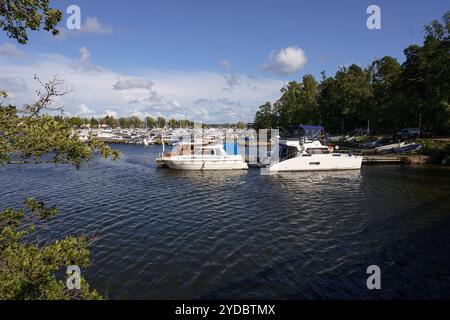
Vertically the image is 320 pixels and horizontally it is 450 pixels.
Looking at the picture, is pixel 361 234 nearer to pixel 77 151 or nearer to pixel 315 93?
pixel 77 151

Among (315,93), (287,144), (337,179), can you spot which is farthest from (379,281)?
(315,93)

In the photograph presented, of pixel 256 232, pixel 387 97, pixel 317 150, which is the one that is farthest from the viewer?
pixel 387 97

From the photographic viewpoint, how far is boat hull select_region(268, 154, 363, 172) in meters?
44.1

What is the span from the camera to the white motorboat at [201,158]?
4566 centimetres

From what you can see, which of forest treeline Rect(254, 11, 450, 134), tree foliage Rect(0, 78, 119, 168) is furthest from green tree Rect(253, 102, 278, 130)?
tree foliage Rect(0, 78, 119, 168)

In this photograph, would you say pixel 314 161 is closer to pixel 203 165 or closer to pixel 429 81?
pixel 203 165

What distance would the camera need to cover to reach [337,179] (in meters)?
39.3

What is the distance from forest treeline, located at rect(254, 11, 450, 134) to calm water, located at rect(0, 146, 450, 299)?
27244 mm

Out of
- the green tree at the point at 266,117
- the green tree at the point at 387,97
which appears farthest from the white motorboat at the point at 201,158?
the green tree at the point at 266,117

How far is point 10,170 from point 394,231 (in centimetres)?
5025

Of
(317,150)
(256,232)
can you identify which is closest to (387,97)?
(317,150)

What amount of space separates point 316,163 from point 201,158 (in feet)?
53.8

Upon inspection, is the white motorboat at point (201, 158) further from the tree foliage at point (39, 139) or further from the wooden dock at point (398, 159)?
the tree foliage at point (39, 139)

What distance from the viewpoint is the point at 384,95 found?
78.6 m
